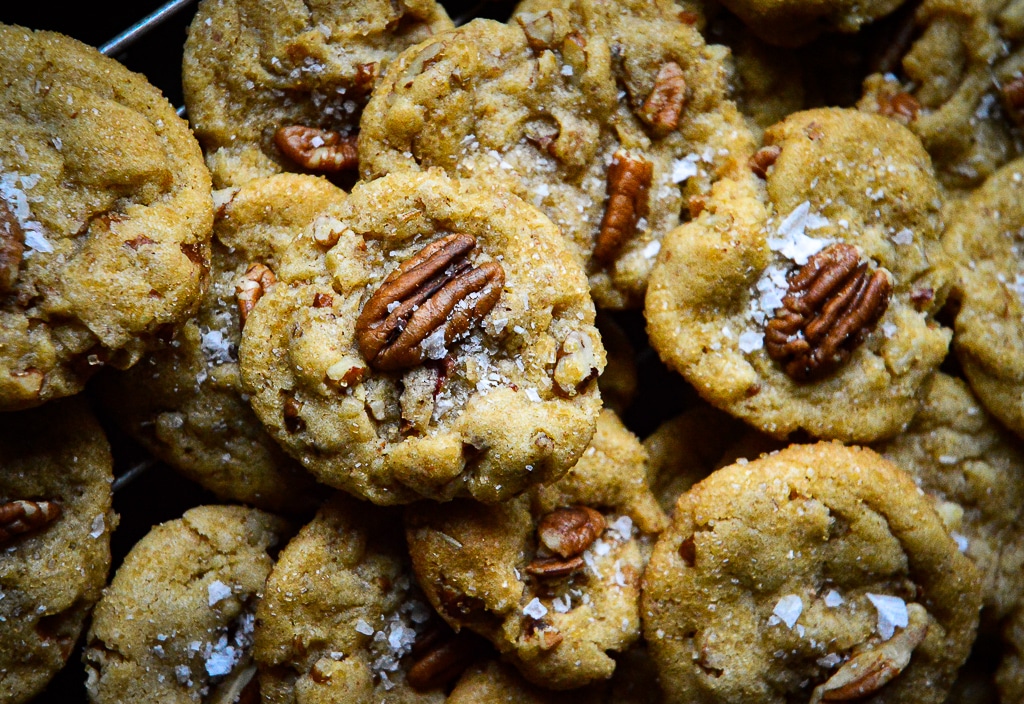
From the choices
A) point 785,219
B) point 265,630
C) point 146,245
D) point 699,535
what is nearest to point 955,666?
point 699,535

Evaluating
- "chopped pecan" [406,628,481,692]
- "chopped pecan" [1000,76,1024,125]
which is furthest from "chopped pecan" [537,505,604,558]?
"chopped pecan" [1000,76,1024,125]

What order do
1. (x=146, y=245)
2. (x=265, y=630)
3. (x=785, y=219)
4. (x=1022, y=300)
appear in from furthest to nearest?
(x=1022, y=300)
(x=785, y=219)
(x=265, y=630)
(x=146, y=245)

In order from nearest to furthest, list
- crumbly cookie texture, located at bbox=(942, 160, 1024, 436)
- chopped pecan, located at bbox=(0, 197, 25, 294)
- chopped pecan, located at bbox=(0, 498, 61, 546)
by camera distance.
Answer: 1. chopped pecan, located at bbox=(0, 197, 25, 294)
2. chopped pecan, located at bbox=(0, 498, 61, 546)
3. crumbly cookie texture, located at bbox=(942, 160, 1024, 436)

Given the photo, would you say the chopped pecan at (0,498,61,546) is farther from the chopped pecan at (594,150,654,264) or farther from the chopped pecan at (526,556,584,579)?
the chopped pecan at (594,150,654,264)

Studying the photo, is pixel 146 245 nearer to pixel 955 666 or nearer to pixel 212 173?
pixel 212 173

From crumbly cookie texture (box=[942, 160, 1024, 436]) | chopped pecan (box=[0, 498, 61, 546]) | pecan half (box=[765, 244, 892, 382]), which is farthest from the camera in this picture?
crumbly cookie texture (box=[942, 160, 1024, 436])
